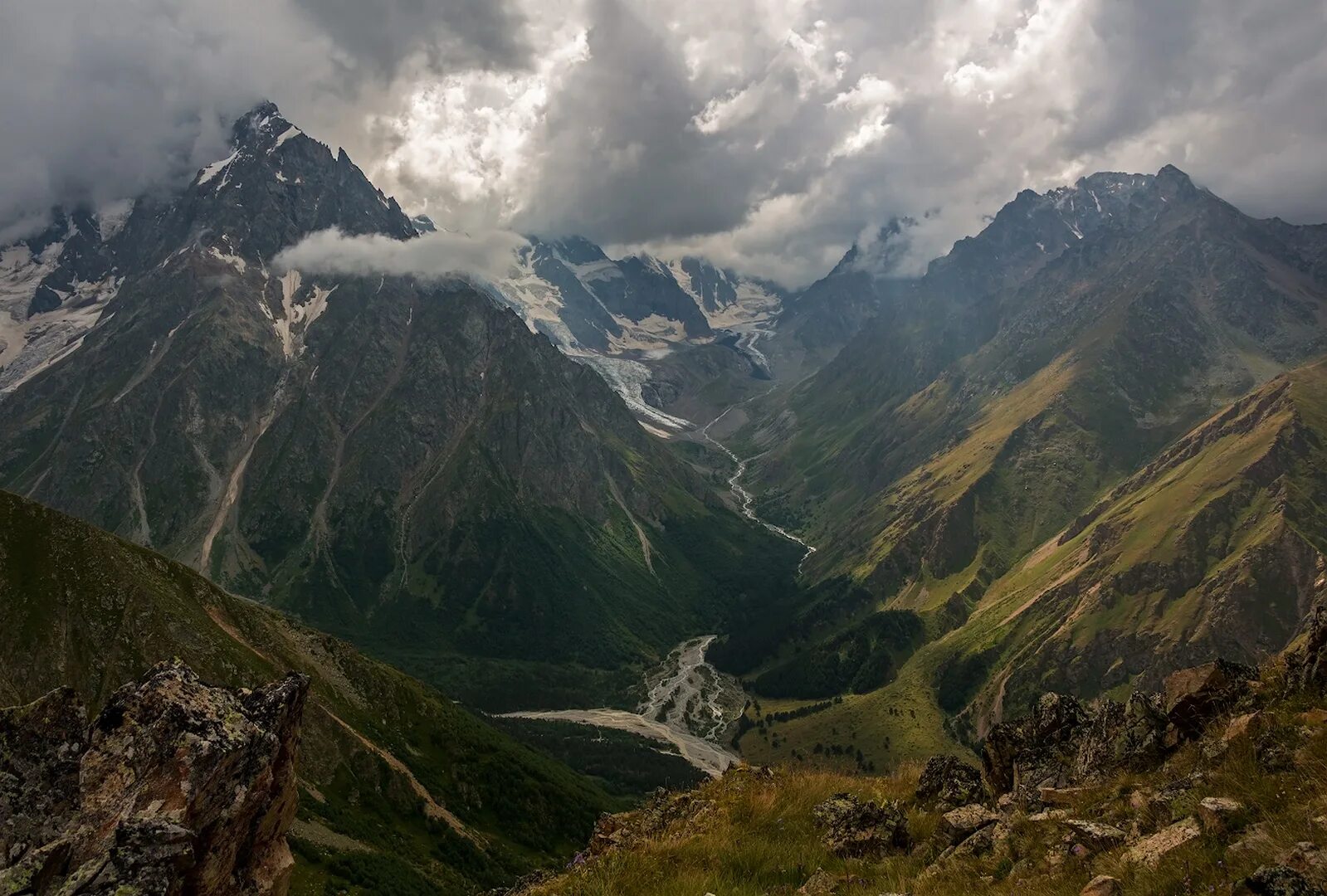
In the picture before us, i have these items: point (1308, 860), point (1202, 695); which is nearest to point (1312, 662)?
point (1202, 695)

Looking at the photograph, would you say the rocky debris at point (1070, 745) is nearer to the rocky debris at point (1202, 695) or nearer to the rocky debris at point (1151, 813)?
the rocky debris at point (1202, 695)

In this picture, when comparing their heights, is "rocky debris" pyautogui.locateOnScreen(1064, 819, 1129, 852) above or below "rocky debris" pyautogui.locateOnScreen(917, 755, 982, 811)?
above

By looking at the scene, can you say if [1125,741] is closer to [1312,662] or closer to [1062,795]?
[1062,795]

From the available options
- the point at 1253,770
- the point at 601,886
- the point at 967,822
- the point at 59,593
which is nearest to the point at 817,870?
the point at 967,822

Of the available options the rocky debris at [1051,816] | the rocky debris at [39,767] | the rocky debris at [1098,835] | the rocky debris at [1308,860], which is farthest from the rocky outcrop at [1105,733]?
the rocky debris at [39,767]

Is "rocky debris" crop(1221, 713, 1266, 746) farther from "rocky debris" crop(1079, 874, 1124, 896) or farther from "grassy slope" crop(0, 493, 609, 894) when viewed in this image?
"grassy slope" crop(0, 493, 609, 894)

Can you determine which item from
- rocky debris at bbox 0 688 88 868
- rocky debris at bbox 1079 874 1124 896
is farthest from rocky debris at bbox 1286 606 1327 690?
rocky debris at bbox 0 688 88 868
